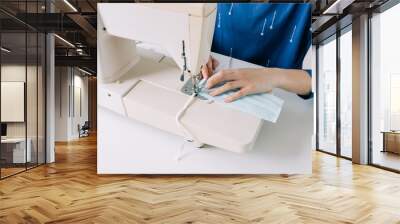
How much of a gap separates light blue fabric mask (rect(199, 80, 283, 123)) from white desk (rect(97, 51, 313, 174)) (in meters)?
0.32

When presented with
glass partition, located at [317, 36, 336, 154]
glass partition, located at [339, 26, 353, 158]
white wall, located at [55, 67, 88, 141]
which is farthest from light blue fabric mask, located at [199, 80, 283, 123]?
white wall, located at [55, 67, 88, 141]

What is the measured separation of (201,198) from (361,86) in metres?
4.07

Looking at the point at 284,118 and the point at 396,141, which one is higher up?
the point at 284,118

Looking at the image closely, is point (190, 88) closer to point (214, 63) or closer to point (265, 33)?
point (214, 63)

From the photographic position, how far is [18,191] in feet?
14.3

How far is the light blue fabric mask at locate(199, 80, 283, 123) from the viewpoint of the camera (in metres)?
3.75

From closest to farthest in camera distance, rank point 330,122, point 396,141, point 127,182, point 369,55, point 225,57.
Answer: point 225,57 < point 127,182 < point 396,141 < point 369,55 < point 330,122

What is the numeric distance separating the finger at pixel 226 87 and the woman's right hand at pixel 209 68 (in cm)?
17

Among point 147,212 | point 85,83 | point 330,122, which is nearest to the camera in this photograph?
point 147,212

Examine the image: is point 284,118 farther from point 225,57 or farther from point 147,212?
point 147,212

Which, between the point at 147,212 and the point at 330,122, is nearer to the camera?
the point at 147,212

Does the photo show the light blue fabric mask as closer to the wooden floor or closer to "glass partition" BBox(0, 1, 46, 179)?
the wooden floor

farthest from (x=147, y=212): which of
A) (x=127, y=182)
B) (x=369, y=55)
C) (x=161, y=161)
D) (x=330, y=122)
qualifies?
(x=330, y=122)

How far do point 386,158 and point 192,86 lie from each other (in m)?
4.29
